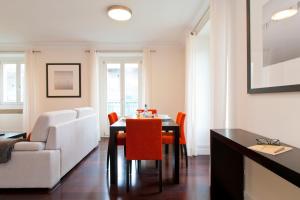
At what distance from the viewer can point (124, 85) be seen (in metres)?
5.50

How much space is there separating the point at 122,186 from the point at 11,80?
16.4 ft

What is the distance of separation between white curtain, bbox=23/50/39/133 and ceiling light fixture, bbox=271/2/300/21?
530cm

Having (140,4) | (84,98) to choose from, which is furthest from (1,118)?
(140,4)

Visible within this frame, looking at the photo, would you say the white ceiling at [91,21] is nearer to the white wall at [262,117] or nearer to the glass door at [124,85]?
the glass door at [124,85]

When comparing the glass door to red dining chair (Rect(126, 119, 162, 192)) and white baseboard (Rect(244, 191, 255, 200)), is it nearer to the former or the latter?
red dining chair (Rect(126, 119, 162, 192))

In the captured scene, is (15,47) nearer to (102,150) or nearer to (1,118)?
(1,118)

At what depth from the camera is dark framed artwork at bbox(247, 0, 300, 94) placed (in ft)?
4.39

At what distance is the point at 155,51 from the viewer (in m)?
5.09

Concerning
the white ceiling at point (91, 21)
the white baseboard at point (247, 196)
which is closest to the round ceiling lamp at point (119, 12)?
the white ceiling at point (91, 21)

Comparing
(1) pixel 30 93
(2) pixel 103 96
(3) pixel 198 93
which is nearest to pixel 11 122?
(1) pixel 30 93

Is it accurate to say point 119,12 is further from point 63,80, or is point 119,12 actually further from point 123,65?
point 63,80

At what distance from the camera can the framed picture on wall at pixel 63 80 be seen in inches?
203

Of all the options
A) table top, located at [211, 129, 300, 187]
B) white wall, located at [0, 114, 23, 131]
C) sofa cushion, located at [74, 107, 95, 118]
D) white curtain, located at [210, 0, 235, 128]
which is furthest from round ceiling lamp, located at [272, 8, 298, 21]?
white wall, located at [0, 114, 23, 131]

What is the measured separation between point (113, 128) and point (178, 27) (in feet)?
8.54
